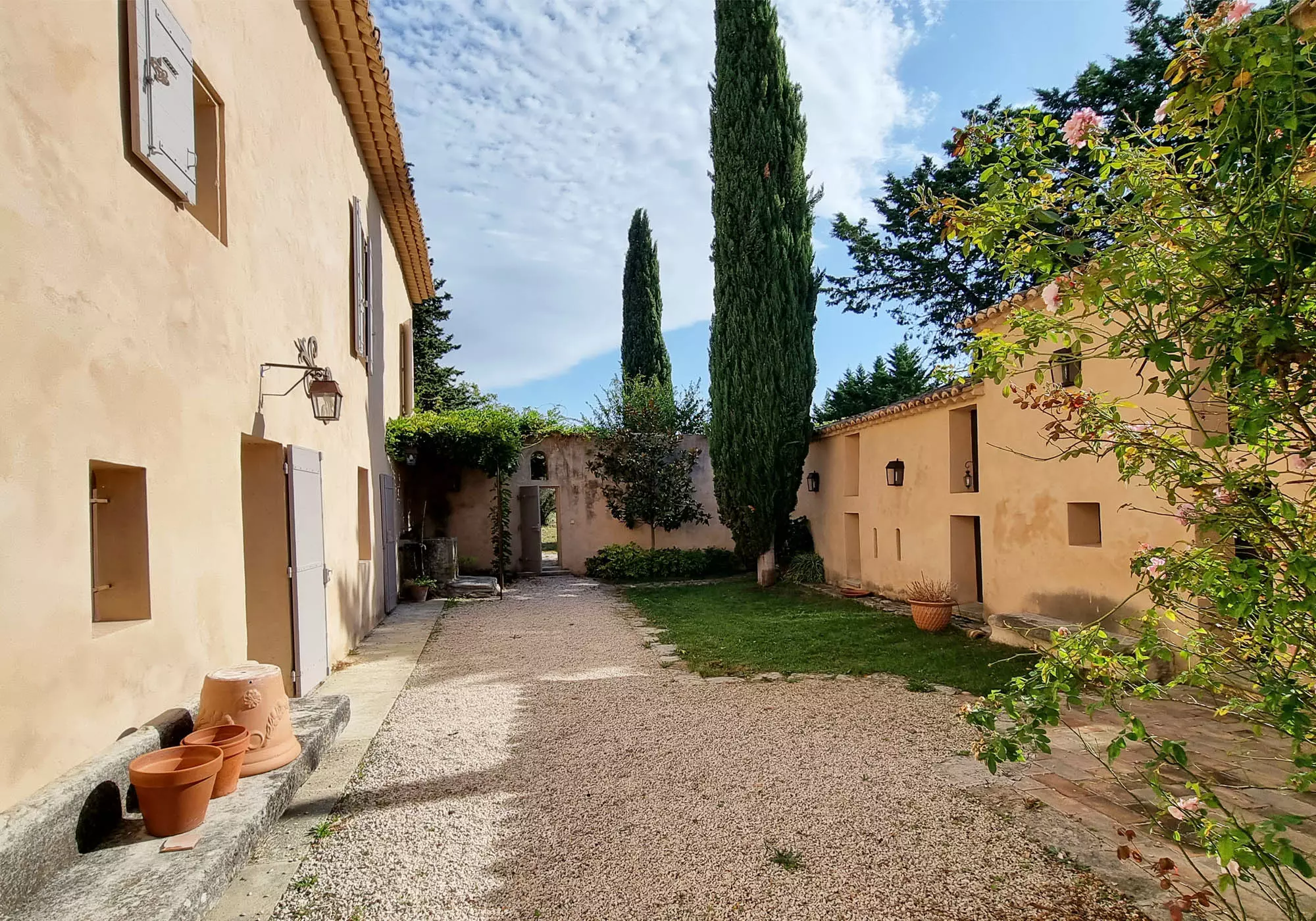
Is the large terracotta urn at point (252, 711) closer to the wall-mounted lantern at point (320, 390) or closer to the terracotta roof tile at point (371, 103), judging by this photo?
the wall-mounted lantern at point (320, 390)

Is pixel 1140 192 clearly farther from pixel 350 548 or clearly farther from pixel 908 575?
pixel 908 575

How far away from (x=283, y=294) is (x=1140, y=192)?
5620 millimetres

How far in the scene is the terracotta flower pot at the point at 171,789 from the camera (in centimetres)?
284

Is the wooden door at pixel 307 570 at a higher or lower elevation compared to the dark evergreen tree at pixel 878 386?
lower

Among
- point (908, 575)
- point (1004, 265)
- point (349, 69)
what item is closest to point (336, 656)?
point (349, 69)

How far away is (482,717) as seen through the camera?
568 centimetres

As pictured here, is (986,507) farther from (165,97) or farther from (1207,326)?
(165,97)

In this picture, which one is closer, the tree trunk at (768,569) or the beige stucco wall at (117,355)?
the beige stucco wall at (117,355)

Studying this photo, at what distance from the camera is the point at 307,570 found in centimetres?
572

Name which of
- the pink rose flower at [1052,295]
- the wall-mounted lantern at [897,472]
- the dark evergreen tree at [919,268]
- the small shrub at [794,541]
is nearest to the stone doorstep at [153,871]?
the pink rose flower at [1052,295]

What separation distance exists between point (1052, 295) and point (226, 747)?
3730mm

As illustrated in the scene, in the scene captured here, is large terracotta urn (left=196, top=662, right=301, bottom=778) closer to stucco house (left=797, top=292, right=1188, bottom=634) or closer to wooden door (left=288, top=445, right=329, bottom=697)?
wooden door (left=288, top=445, right=329, bottom=697)

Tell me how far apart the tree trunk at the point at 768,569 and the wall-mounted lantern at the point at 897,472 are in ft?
11.5

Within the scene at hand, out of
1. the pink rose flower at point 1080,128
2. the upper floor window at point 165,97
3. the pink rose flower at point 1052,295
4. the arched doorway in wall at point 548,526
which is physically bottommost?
the arched doorway in wall at point 548,526
